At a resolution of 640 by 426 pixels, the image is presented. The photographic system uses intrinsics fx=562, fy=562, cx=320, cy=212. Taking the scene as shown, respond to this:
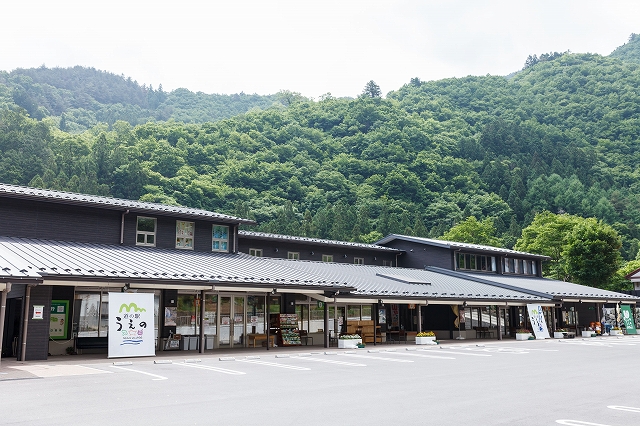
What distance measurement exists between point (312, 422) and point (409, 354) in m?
12.0

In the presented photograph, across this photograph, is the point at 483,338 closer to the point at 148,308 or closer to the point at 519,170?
the point at 148,308

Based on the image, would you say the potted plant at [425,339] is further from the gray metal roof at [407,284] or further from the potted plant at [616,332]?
the potted plant at [616,332]

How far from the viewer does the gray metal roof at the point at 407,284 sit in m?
23.5

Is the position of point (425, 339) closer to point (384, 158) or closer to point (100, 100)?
point (384, 158)

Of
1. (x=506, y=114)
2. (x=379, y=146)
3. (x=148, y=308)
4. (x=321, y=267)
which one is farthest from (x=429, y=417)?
(x=506, y=114)

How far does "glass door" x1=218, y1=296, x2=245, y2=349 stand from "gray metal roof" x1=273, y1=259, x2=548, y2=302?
3.21m

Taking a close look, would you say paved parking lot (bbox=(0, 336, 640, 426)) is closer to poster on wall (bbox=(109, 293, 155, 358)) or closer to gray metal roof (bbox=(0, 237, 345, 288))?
poster on wall (bbox=(109, 293, 155, 358))

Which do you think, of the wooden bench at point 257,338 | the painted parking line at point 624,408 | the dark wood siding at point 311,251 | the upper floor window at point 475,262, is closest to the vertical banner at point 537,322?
the upper floor window at point 475,262

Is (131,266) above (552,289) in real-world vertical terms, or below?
above

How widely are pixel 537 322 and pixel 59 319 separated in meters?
23.3

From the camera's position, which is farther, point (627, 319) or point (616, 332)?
point (627, 319)

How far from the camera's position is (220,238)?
934 inches

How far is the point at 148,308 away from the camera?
16.6 m

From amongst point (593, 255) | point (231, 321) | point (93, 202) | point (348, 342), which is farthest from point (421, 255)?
point (93, 202)
